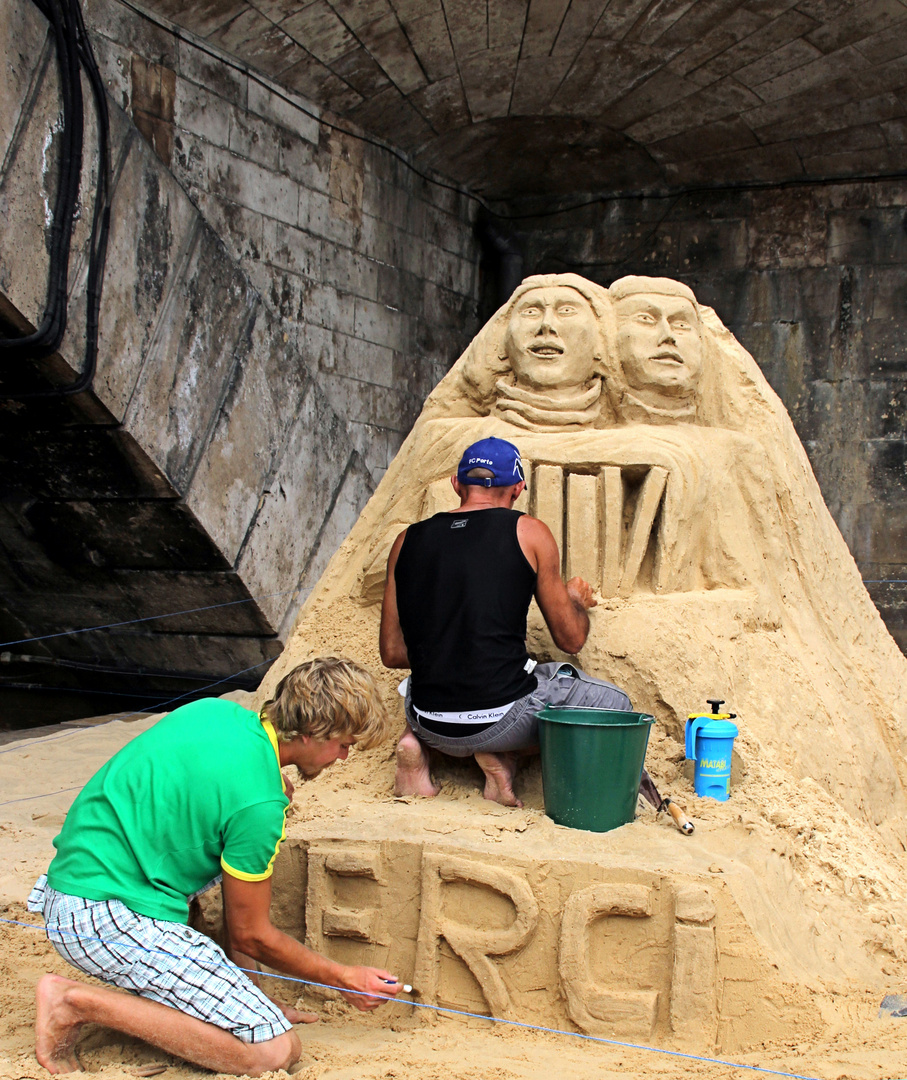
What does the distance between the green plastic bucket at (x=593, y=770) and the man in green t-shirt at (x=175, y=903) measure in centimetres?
82

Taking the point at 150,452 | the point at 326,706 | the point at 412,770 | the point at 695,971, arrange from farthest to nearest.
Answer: the point at 150,452 < the point at 412,770 < the point at 695,971 < the point at 326,706

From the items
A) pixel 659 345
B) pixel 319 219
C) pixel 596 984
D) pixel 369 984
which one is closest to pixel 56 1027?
pixel 369 984

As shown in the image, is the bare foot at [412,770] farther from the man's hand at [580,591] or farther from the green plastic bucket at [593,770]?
the man's hand at [580,591]

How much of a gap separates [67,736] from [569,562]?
3402mm

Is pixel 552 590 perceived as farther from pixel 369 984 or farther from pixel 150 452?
pixel 150 452

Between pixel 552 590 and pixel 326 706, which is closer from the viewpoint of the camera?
pixel 326 706

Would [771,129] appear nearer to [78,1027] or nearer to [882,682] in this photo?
[882,682]

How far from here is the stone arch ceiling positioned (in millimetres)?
6672

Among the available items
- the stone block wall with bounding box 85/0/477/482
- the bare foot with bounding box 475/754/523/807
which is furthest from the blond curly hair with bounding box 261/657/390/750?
the stone block wall with bounding box 85/0/477/482

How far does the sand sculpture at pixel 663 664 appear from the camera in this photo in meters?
2.58

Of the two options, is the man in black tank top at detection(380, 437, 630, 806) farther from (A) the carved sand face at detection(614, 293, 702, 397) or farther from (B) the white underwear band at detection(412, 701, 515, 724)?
(A) the carved sand face at detection(614, 293, 702, 397)

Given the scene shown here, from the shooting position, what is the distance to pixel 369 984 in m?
2.34

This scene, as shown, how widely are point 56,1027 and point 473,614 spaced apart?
1452 mm

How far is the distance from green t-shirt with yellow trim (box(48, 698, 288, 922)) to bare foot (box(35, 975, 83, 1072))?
0.67ft
